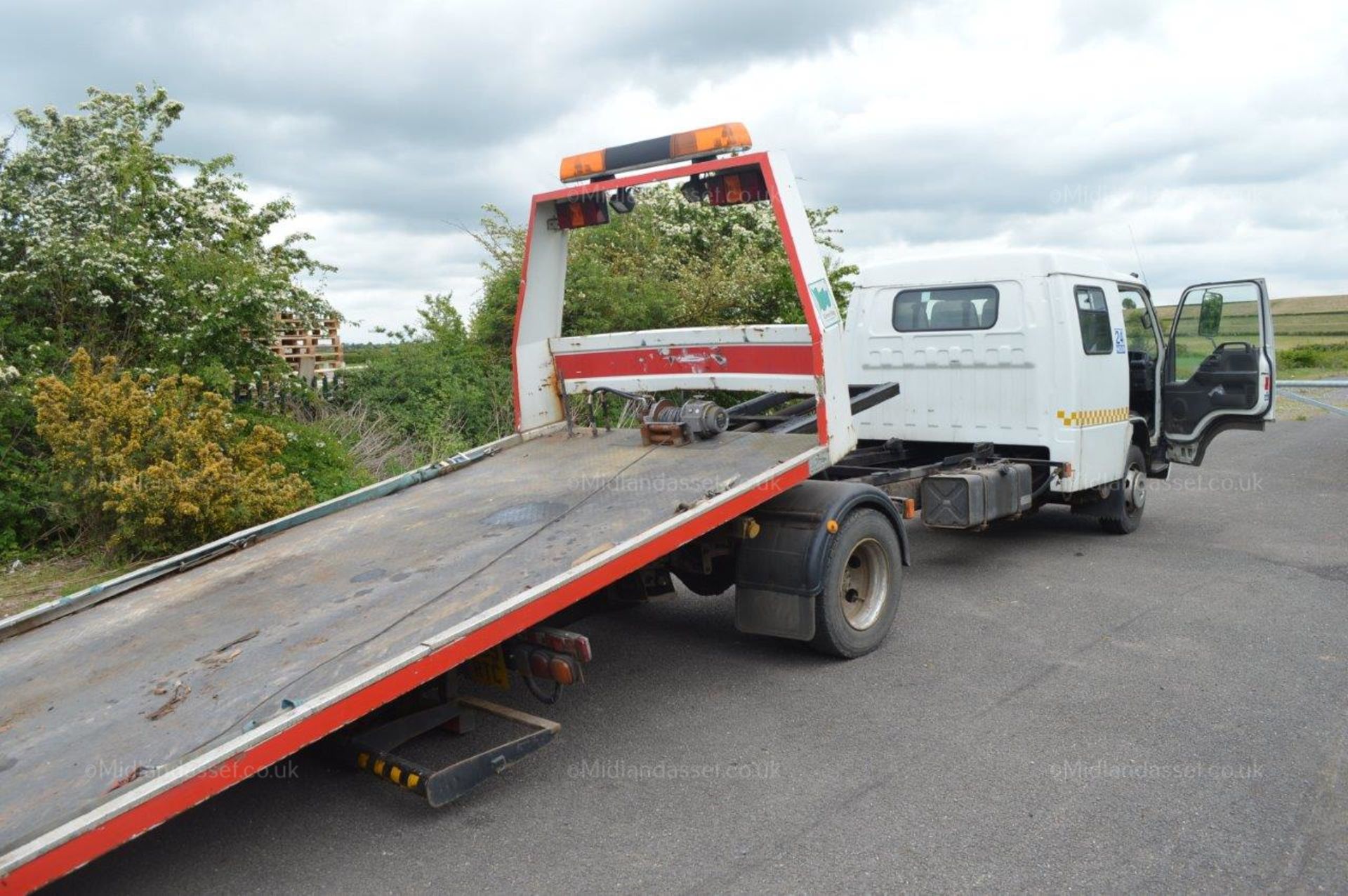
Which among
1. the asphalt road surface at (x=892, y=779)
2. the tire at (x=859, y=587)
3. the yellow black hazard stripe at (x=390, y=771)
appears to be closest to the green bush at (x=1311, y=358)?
the asphalt road surface at (x=892, y=779)

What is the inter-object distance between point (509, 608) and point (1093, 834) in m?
2.34

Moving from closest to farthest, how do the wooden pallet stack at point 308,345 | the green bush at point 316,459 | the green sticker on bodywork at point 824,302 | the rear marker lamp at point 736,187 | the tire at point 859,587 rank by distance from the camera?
the tire at point 859,587, the green sticker on bodywork at point 824,302, the rear marker lamp at point 736,187, the green bush at point 316,459, the wooden pallet stack at point 308,345

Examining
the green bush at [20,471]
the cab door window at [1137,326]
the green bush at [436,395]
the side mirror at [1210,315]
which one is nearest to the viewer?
the green bush at [20,471]

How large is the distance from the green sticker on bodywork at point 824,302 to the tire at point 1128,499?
4286 mm

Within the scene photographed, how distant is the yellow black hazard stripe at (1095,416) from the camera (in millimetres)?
7855

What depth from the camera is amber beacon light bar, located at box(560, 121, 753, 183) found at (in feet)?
18.7

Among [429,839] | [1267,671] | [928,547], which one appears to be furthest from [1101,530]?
[429,839]

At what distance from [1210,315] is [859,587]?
527cm

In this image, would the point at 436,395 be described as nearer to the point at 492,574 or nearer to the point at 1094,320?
the point at 1094,320

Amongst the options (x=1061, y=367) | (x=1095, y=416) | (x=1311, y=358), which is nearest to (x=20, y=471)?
(x=1061, y=367)

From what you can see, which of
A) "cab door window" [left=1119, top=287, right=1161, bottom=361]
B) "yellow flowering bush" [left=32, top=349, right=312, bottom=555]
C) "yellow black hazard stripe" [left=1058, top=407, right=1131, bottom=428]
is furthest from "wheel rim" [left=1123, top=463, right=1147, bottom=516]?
"yellow flowering bush" [left=32, top=349, right=312, bottom=555]

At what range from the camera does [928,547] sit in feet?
29.3

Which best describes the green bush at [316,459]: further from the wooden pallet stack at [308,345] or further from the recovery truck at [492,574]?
the recovery truck at [492,574]

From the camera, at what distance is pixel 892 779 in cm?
432
